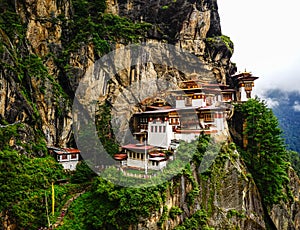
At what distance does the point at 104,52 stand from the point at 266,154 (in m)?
19.0

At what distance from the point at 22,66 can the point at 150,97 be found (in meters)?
13.1

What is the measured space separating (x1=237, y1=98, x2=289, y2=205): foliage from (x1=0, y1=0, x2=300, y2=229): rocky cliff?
1.26 m

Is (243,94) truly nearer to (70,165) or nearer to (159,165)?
(159,165)

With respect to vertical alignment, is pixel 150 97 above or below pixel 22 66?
below

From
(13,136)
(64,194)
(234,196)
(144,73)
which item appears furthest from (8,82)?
(234,196)

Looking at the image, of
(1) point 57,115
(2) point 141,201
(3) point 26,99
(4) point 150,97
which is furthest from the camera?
(4) point 150,97

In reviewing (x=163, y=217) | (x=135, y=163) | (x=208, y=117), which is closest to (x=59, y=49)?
(x=135, y=163)

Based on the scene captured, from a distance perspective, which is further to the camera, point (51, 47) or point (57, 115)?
point (51, 47)

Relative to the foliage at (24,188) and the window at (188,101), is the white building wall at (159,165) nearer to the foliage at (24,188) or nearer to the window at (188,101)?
the foliage at (24,188)

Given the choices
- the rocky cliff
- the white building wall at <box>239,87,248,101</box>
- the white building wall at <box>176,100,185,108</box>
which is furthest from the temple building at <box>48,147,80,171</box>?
the white building wall at <box>239,87,248,101</box>

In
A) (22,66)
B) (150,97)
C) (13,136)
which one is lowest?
(13,136)

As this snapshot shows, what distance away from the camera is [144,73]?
1247 inches

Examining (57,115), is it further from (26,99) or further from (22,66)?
(22,66)

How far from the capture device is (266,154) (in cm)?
2616
